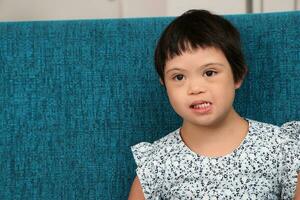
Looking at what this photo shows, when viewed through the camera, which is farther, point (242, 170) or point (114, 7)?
point (114, 7)

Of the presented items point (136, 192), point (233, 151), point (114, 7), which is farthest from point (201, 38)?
point (114, 7)

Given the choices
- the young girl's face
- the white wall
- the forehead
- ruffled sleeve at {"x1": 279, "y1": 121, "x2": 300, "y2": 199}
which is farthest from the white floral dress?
the white wall

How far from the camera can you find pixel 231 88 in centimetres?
115

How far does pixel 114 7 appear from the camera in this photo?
1.73m

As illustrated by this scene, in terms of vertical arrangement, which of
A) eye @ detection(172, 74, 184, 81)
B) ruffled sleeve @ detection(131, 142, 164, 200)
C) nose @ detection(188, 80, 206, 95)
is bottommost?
ruffled sleeve @ detection(131, 142, 164, 200)

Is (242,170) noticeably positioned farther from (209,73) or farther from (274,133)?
(209,73)

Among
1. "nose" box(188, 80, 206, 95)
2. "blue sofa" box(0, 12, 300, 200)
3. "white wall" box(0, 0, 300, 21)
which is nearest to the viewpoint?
"nose" box(188, 80, 206, 95)

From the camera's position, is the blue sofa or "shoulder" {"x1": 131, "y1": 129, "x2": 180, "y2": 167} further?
the blue sofa

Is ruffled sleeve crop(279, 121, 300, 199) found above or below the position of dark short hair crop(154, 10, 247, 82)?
below

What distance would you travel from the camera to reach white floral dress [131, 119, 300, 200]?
1186 millimetres

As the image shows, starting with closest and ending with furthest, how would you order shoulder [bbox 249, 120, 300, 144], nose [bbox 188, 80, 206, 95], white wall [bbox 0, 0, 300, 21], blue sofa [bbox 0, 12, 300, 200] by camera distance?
nose [bbox 188, 80, 206, 95]
shoulder [bbox 249, 120, 300, 144]
blue sofa [bbox 0, 12, 300, 200]
white wall [bbox 0, 0, 300, 21]

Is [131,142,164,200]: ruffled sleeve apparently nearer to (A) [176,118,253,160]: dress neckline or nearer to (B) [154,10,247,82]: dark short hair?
(A) [176,118,253,160]: dress neckline

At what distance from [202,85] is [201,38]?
111 millimetres

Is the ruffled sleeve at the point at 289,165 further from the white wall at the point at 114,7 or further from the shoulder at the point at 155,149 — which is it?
the white wall at the point at 114,7
